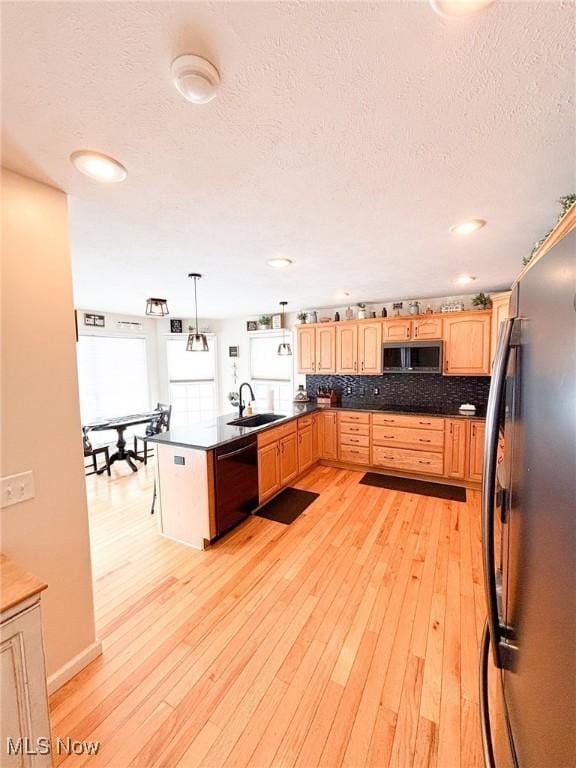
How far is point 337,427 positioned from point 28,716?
3.84 meters

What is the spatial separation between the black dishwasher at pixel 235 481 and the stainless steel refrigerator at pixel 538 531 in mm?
Result: 2130

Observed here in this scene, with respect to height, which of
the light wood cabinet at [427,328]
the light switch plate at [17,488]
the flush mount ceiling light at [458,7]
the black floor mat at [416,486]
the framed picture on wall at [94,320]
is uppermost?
the flush mount ceiling light at [458,7]

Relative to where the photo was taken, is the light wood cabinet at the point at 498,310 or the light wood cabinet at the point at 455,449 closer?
the light wood cabinet at the point at 498,310

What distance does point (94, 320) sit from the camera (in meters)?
4.86

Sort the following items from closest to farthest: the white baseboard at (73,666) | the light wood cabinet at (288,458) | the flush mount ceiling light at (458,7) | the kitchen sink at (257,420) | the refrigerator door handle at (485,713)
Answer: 1. the flush mount ceiling light at (458,7)
2. the refrigerator door handle at (485,713)
3. the white baseboard at (73,666)
4. the kitchen sink at (257,420)
5. the light wood cabinet at (288,458)

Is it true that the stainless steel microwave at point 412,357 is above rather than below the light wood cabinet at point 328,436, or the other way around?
above

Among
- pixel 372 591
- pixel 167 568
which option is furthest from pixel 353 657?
pixel 167 568

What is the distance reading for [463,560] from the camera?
2414 millimetres

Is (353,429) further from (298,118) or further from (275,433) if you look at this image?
(298,118)

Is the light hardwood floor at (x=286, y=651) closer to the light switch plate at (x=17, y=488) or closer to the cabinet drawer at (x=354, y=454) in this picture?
the light switch plate at (x=17, y=488)

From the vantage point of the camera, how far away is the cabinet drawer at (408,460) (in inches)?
152

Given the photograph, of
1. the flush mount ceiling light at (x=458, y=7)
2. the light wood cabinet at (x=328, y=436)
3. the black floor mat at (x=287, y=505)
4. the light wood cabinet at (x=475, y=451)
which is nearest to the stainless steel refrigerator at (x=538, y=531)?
the flush mount ceiling light at (x=458, y=7)

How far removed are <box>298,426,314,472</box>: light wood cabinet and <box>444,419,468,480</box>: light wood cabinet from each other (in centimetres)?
176

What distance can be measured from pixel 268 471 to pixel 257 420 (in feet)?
2.35
